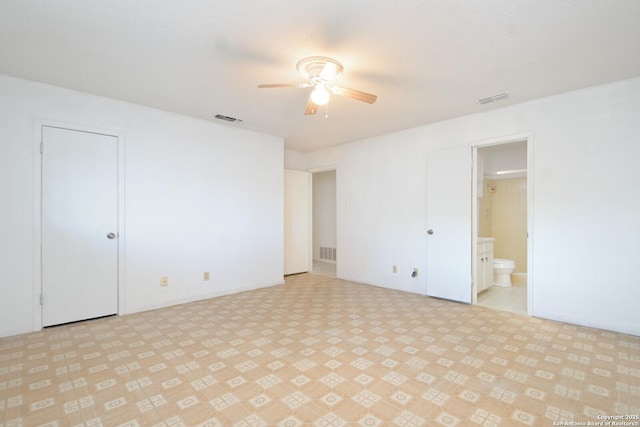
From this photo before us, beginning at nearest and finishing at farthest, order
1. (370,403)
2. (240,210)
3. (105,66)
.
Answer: (370,403) → (105,66) → (240,210)

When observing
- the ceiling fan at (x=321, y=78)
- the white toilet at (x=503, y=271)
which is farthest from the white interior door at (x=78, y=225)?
the white toilet at (x=503, y=271)

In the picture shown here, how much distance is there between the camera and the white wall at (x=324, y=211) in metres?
7.60

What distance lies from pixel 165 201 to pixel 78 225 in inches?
37.1

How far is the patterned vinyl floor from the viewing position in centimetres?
184

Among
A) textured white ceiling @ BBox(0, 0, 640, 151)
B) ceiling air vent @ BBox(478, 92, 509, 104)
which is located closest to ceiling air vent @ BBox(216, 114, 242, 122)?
textured white ceiling @ BBox(0, 0, 640, 151)

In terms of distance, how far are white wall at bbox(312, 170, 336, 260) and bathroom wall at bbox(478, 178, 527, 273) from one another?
3.27 meters

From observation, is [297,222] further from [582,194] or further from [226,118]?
[582,194]

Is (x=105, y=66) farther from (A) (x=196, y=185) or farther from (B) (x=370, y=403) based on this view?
(B) (x=370, y=403)

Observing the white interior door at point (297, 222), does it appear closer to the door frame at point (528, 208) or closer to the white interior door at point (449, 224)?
the white interior door at point (449, 224)

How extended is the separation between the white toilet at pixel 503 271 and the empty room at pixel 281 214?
29 millimetres

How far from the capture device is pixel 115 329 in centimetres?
318

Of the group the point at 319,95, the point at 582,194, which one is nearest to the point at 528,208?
the point at 582,194

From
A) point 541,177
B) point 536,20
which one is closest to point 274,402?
point 536,20

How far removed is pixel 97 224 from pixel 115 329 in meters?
1.19
